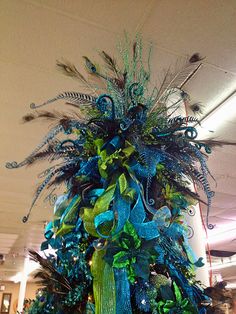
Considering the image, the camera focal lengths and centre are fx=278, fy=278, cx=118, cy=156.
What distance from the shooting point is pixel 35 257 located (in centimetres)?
73

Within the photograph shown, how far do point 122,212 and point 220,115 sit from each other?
1927 mm

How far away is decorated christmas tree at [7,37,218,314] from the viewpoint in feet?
1.91

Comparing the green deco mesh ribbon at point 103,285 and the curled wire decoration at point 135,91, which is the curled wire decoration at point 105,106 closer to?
the curled wire decoration at point 135,91

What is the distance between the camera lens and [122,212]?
598 mm

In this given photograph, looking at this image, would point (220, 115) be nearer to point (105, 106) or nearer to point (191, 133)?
point (191, 133)

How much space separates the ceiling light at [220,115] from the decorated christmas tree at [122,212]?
4.59ft

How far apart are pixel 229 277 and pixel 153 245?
1200cm

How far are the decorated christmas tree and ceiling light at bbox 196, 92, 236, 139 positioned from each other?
140 centimetres

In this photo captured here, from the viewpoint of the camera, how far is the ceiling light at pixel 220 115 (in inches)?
84.0

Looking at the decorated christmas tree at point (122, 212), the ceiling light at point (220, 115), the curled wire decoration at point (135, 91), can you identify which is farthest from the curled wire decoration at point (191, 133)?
the ceiling light at point (220, 115)

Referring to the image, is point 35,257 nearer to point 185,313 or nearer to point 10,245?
point 185,313

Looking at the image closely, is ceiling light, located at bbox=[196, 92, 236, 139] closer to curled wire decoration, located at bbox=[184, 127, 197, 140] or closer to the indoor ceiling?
the indoor ceiling

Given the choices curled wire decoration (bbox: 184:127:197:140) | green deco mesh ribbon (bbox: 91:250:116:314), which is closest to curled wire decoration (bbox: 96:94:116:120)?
curled wire decoration (bbox: 184:127:197:140)

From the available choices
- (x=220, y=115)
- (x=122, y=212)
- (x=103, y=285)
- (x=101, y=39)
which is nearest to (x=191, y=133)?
(x=122, y=212)
